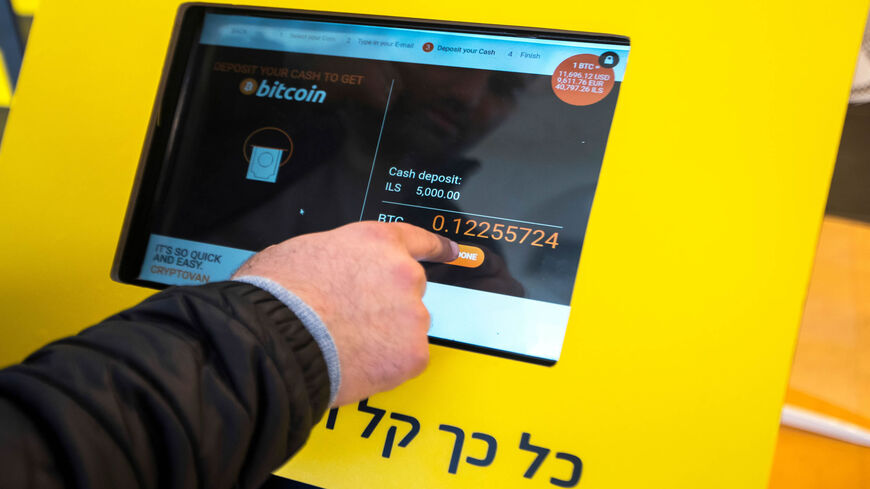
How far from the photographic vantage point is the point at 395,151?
83 centimetres

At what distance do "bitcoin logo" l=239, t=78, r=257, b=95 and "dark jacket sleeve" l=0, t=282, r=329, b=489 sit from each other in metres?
0.38

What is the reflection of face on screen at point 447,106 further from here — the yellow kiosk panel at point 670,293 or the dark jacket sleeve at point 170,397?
the dark jacket sleeve at point 170,397

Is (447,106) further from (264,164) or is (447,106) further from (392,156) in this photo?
(264,164)

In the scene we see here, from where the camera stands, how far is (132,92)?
3.03ft

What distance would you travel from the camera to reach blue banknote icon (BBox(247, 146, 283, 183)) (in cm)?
87

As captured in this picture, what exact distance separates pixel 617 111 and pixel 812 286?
78cm

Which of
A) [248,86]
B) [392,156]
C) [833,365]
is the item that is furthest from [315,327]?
[833,365]

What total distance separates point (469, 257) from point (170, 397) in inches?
15.0

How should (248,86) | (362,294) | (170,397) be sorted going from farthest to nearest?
(248,86), (362,294), (170,397)

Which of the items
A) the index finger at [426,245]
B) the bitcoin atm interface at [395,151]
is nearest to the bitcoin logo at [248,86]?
the bitcoin atm interface at [395,151]

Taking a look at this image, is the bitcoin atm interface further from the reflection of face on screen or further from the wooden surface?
the wooden surface

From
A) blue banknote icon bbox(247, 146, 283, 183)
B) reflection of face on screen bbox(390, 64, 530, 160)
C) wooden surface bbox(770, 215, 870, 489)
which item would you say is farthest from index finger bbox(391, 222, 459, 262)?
wooden surface bbox(770, 215, 870, 489)

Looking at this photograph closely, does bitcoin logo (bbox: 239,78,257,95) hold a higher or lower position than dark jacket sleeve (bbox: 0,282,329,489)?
higher

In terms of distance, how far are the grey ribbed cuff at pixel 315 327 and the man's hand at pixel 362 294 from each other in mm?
11
